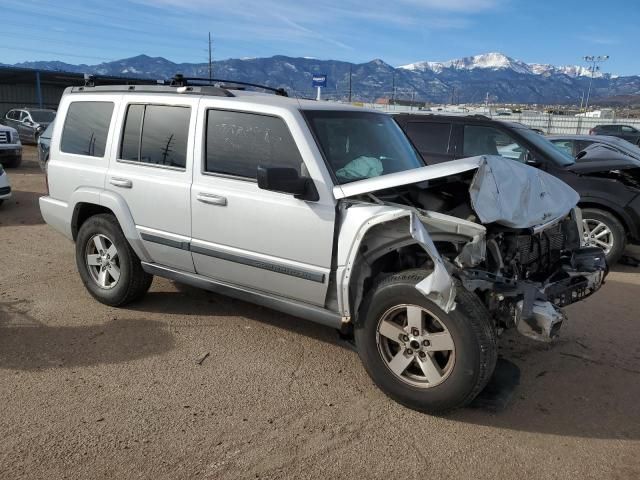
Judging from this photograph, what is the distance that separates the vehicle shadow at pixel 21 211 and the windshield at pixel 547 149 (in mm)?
7681

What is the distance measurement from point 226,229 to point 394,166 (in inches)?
55.7

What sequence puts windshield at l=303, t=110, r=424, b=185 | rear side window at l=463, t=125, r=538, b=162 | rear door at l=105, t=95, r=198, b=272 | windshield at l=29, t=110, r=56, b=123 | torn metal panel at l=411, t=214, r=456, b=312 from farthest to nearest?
1. windshield at l=29, t=110, r=56, b=123
2. rear side window at l=463, t=125, r=538, b=162
3. rear door at l=105, t=95, r=198, b=272
4. windshield at l=303, t=110, r=424, b=185
5. torn metal panel at l=411, t=214, r=456, b=312

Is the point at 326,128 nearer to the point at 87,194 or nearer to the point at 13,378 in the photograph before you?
the point at 87,194

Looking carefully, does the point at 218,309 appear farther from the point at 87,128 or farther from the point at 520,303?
the point at 520,303

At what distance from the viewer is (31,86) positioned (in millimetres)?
36344

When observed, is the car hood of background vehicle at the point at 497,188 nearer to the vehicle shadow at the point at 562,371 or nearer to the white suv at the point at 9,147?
the vehicle shadow at the point at 562,371

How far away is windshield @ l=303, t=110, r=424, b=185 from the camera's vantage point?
3.79 m

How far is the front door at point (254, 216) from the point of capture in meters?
3.60

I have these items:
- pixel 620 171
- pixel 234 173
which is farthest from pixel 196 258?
pixel 620 171

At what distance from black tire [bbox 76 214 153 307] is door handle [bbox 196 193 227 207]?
108 centimetres

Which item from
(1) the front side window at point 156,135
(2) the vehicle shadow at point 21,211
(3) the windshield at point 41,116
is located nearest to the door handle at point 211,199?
(1) the front side window at point 156,135

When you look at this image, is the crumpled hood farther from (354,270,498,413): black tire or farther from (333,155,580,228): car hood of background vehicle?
(354,270,498,413): black tire

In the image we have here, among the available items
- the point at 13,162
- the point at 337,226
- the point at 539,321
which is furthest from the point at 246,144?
the point at 13,162

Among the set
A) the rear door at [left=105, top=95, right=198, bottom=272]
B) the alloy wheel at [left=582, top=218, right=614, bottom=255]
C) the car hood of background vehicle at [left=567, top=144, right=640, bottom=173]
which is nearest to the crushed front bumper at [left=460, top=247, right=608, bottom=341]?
the rear door at [left=105, top=95, right=198, bottom=272]
